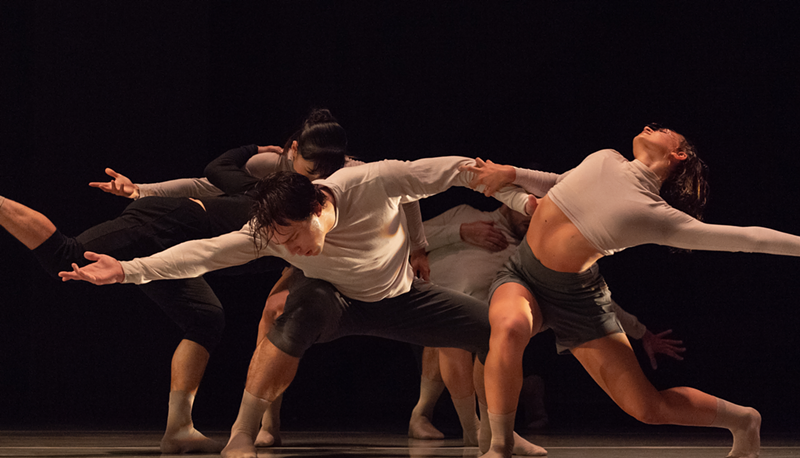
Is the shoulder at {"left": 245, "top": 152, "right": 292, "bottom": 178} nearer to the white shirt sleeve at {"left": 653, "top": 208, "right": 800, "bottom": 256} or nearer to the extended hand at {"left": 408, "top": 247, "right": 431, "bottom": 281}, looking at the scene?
the extended hand at {"left": 408, "top": 247, "right": 431, "bottom": 281}

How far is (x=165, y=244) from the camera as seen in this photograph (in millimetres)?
2398

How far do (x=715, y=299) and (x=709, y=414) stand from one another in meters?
2.24

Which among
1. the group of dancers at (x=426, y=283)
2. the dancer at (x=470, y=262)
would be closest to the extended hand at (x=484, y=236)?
the dancer at (x=470, y=262)

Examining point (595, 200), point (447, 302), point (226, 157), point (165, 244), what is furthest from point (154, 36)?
point (595, 200)

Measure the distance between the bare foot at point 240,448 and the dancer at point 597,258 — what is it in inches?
26.7

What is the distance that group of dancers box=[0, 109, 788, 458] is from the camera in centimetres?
190

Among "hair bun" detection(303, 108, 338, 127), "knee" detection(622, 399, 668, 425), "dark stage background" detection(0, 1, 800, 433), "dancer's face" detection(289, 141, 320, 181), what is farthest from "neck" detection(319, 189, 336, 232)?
"dark stage background" detection(0, 1, 800, 433)

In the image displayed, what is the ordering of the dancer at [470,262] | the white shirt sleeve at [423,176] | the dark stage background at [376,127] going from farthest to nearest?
1. the dark stage background at [376,127]
2. the dancer at [470,262]
3. the white shirt sleeve at [423,176]

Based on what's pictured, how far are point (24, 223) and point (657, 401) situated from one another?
189cm

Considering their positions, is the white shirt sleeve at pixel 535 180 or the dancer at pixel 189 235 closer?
the white shirt sleeve at pixel 535 180

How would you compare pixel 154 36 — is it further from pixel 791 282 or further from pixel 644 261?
pixel 791 282

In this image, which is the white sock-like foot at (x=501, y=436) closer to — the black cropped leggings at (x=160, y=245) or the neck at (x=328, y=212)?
the neck at (x=328, y=212)

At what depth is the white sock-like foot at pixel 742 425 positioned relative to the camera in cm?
203

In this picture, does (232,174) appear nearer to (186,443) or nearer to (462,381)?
(186,443)
